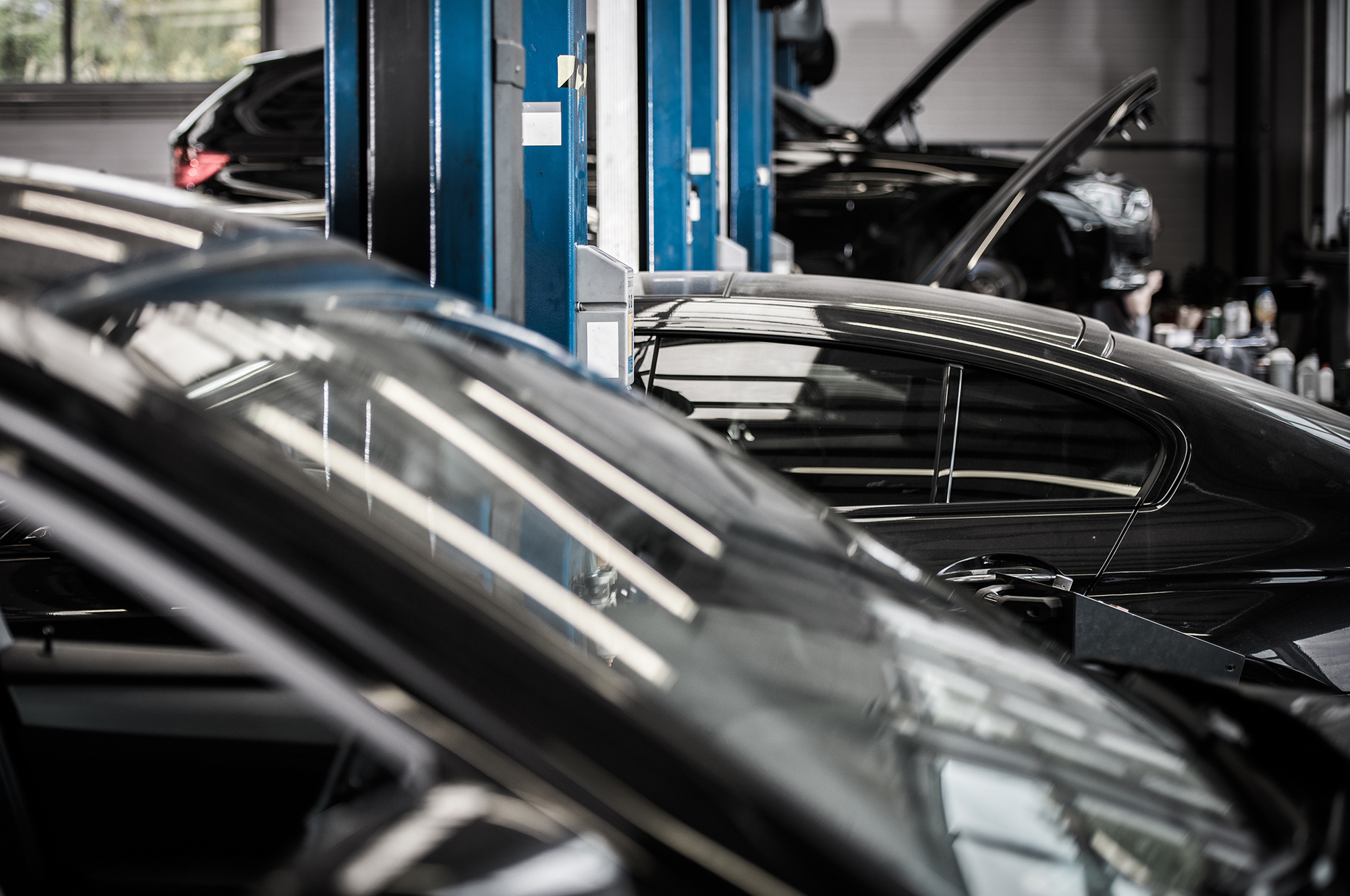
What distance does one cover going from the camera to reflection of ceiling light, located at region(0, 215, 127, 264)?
39.8 inches

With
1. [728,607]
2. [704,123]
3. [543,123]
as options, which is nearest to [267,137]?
[704,123]

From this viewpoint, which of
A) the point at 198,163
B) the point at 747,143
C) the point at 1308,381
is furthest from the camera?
the point at 747,143

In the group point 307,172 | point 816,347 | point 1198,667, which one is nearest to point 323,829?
point 1198,667

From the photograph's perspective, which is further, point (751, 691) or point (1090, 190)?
point (1090, 190)

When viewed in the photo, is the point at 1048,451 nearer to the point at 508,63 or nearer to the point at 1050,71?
the point at 508,63

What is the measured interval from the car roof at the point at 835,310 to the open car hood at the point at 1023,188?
179 cm

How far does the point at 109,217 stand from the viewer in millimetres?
1089

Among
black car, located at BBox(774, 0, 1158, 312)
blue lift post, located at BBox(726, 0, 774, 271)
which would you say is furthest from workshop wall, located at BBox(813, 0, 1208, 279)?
blue lift post, located at BBox(726, 0, 774, 271)

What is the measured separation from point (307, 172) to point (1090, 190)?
482 centimetres

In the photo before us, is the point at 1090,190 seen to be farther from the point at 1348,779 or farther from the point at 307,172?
the point at 1348,779

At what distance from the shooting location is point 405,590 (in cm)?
83

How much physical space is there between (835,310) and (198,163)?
5266mm

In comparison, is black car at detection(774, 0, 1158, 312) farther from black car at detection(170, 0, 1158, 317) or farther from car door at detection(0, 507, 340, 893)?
car door at detection(0, 507, 340, 893)

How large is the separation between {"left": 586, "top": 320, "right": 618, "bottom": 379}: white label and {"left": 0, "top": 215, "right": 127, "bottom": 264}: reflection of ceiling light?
4.31 feet
